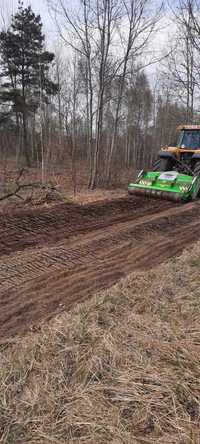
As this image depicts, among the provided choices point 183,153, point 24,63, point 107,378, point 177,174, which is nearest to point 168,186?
point 177,174

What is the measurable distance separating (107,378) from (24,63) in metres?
22.0

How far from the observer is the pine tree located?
65.2 feet

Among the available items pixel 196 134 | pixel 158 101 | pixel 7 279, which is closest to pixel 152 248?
pixel 7 279

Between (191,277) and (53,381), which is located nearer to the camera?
(53,381)

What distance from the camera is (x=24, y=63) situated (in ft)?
66.9

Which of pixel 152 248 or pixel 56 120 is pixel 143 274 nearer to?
pixel 152 248

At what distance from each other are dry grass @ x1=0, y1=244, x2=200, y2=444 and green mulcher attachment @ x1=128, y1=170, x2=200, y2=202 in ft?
19.9

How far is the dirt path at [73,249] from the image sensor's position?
3.38m

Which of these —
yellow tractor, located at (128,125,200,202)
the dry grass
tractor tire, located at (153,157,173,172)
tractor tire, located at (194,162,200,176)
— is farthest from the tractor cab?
the dry grass

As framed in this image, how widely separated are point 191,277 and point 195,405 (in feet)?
7.12

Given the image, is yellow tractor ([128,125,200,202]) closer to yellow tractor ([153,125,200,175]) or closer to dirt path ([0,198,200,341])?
yellow tractor ([153,125,200,175])

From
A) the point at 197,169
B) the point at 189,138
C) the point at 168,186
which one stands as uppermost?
the point at 189,138

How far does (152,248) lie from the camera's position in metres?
5.09

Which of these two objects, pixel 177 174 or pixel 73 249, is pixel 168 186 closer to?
pixel 177 174
